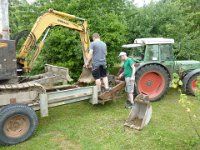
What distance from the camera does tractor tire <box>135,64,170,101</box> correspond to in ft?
27.4

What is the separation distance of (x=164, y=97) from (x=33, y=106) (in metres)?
4.55

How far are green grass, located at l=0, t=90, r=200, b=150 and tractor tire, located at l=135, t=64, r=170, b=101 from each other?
589mm

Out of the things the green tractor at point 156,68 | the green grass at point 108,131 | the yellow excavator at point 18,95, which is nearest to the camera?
the green grass at point 108,131

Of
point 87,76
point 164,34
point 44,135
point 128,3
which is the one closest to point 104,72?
point 87,76

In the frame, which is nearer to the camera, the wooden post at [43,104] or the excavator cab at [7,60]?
the excavator cab at [7,60]

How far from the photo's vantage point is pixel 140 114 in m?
6.87

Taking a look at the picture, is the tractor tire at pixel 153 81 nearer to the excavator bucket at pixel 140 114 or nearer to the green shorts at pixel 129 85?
the green shorts at pixel 129 85

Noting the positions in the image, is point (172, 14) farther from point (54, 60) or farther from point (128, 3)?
point (54, 60)

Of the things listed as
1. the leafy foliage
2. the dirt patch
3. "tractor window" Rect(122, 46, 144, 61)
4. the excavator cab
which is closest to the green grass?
the dirt patch

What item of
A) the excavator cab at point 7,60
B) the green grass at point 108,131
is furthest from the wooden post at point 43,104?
the excavator cab at point 7,60

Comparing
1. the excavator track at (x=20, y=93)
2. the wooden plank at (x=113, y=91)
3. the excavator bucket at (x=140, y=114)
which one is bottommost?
the excavator bucket at (x=140, y=114)

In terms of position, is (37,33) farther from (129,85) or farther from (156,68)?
(156,68)

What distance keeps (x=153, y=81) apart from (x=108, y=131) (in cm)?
293

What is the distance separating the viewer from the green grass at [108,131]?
5.62 metres
